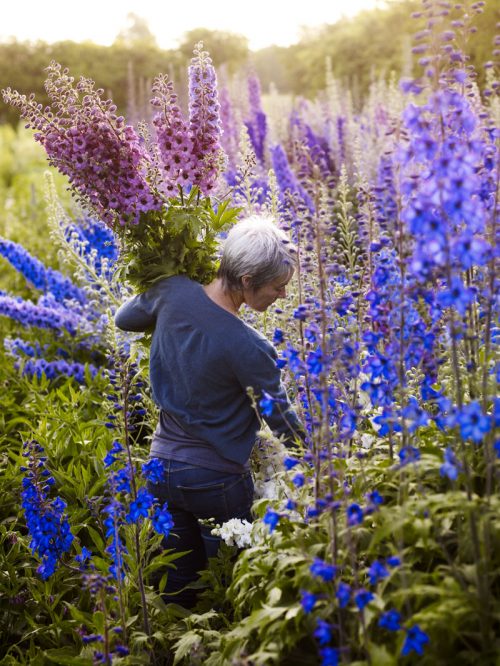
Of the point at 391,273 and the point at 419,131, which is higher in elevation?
the point at 419,131

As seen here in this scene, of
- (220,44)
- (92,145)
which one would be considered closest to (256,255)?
(92,145)

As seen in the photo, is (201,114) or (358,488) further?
(201,114)

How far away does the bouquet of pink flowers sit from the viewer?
10.1 feet

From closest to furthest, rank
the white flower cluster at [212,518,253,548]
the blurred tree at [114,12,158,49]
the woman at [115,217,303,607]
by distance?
the white flower cluster at [212,518,253,548] → the woman at [115,217,303,607] → the blurred tree at [114,12,158,49]

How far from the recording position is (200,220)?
3.25m

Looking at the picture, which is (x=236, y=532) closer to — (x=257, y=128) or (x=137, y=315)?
(x=137, y=315)

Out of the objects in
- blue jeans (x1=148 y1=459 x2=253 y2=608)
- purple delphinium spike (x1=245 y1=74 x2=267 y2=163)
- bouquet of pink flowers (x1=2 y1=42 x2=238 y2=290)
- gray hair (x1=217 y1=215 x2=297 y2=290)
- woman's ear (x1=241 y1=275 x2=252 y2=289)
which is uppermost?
purple delphinium spike (x1=245 y1=74 x2=267 y2=163)

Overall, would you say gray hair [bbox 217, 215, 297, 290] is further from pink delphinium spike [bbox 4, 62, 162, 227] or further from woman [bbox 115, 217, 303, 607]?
pink delphinium spike [bbox 4, 62, 162, 227]

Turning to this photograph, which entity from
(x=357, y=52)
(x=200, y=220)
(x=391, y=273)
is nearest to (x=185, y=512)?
(x=200, y=220)

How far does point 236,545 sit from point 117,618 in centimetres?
58

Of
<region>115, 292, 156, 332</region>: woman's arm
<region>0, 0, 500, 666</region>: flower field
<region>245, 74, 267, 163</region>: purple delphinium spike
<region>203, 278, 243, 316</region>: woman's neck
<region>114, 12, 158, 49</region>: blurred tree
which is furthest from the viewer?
<region>114, 12, 158, 49</region>: blurred tree

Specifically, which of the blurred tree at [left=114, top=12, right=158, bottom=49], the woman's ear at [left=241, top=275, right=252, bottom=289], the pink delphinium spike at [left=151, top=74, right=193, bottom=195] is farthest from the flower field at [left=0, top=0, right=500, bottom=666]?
the blurred tree at [left=114, top=12, right=158, bottom=49]

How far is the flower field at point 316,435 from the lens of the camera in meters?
1.95

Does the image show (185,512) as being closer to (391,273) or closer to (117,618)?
(117,618)
